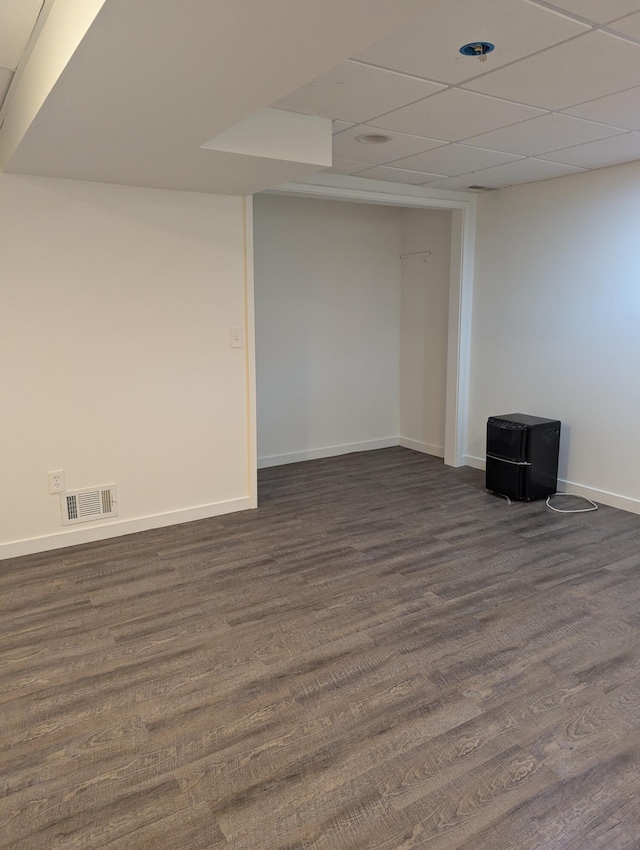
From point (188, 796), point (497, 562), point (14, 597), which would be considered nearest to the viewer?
point (188, 796)

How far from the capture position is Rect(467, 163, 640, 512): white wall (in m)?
4.23

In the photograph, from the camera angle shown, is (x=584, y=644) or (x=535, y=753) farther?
(x=584, y=644)

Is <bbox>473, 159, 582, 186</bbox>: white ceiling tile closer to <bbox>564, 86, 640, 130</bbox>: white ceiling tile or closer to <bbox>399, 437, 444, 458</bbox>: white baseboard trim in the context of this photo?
<bbox>564, 86, 640, 130</bbox>: white ceiling tile

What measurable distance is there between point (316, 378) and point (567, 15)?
398 centimetres

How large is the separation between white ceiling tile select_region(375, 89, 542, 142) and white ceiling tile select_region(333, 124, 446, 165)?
10 cm

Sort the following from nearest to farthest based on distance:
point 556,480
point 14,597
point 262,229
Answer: point 14,597 → point 556,480 → point 262,229

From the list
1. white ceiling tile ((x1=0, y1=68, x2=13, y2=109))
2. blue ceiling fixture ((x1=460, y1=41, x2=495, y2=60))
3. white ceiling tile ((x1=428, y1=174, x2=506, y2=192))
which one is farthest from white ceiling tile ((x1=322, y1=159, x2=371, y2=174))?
white ceiling tile ((x1=0, y1=68, x2=13, y2=109))

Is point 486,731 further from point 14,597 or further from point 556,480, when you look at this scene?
point 556,480

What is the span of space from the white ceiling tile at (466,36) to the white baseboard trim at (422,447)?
3928 mm

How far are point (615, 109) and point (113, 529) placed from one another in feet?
12.3

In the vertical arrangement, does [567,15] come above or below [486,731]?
above

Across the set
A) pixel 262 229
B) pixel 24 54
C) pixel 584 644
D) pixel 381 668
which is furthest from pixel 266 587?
pixel 262 229

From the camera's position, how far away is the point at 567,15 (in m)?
2.05

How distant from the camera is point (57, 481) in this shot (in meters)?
3.62
